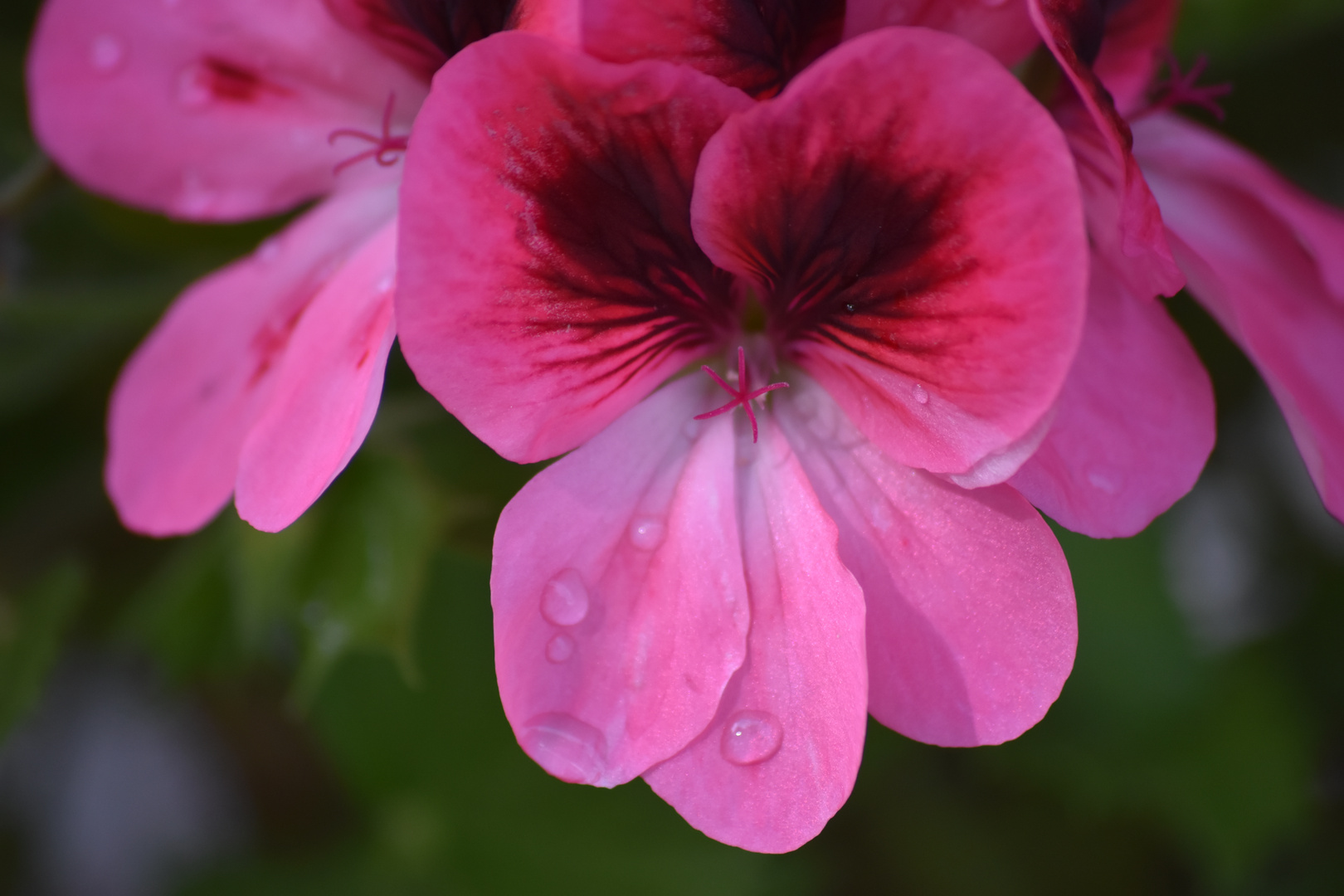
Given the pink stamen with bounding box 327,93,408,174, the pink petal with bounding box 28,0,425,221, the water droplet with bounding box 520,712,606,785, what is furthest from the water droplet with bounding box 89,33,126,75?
the water droplet with bounding box 520,712,606,785

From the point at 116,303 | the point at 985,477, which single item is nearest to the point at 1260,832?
the point at 985,477

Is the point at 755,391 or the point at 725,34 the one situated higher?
the point at 725,34

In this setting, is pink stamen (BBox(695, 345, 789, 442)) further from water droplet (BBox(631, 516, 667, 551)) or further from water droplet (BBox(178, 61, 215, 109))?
water droplet (BBox(178, 61, 215, 109))

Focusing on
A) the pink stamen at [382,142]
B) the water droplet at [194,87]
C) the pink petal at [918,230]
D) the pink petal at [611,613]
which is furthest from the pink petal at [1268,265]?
the water droplet at [194,87]

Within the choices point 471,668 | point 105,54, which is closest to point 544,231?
point 105,54

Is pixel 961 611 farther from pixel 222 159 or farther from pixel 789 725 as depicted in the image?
pixel 222 159

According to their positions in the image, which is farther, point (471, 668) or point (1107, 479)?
point (471, 668)

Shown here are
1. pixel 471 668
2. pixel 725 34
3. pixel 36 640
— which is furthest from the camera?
pixel 471 668
